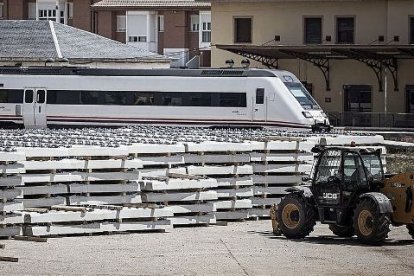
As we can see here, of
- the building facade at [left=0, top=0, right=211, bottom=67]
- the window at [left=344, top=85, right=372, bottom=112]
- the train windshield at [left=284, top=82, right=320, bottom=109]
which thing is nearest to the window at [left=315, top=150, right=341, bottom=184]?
the train windshield at [left=284, top=82, right=320, bottom=109]

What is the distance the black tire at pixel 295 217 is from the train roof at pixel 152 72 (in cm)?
2290

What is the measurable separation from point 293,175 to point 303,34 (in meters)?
34.8

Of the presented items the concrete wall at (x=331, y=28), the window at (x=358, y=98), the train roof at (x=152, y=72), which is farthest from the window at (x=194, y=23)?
the train roof at (x=152, y=72)

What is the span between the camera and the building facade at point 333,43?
61.5 metres

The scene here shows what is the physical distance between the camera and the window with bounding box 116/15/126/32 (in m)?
82.4

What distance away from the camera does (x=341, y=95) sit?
6344cm

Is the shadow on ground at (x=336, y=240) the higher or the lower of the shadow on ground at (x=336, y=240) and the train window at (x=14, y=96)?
the lower

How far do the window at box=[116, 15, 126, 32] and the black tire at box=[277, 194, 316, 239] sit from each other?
190 feet

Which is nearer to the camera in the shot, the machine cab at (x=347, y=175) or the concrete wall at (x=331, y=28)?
the machine cab at (x=347, y=175)

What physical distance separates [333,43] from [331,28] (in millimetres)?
831

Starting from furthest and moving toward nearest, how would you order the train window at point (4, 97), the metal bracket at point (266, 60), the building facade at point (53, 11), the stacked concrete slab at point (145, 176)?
the building facade at point (53, 11) → the metal bracket at point (266, 60) → the train window at point (4, 97) → the stacked concrete slab at point (145, 176)

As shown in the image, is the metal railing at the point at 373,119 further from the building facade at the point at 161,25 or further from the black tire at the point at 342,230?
the black tire at the point at 342,230

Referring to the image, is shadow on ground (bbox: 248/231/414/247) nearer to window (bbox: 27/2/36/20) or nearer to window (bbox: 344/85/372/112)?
window (bbox: 344/85/372/112)

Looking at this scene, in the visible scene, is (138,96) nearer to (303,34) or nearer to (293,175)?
(303,34)
